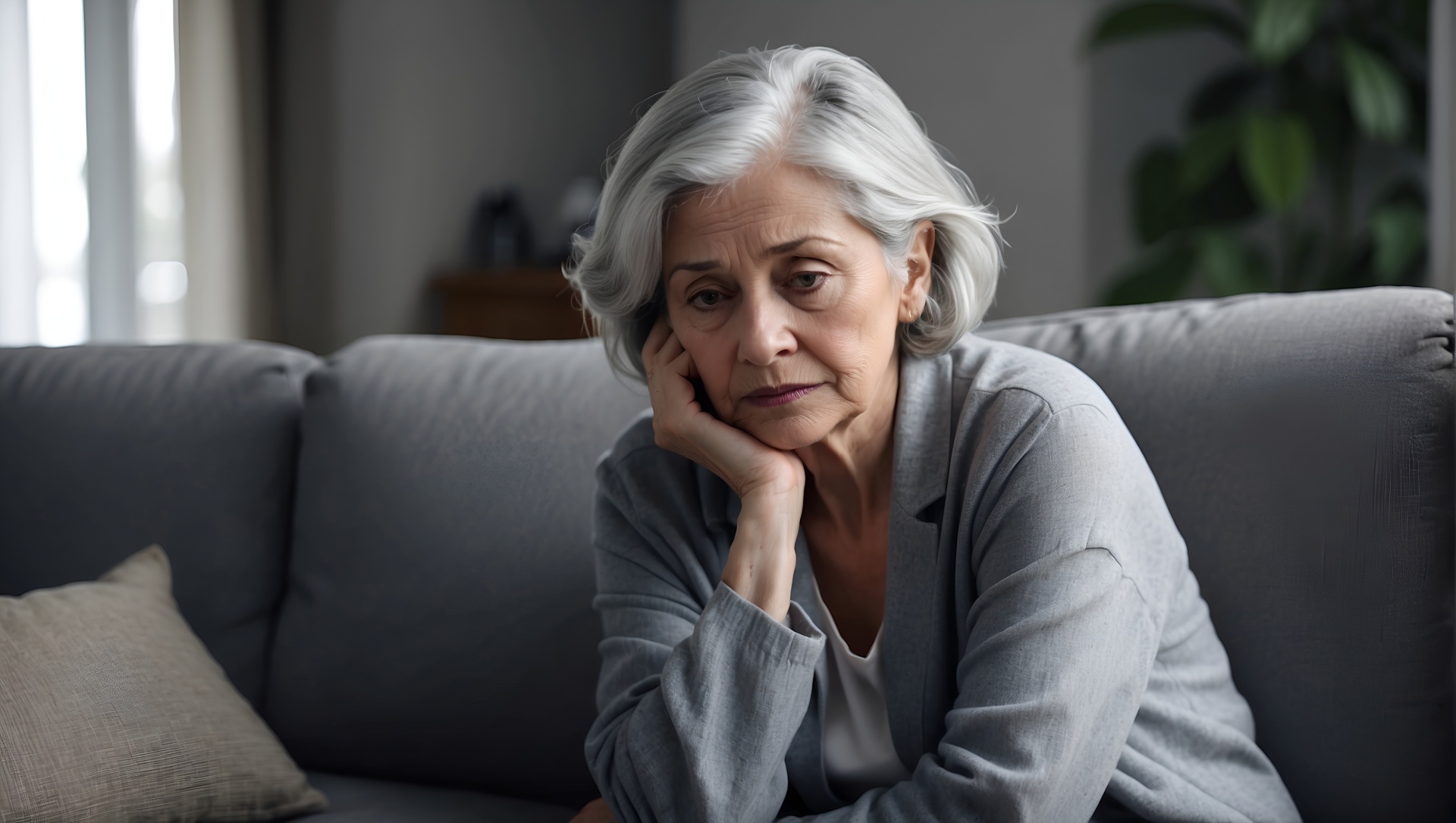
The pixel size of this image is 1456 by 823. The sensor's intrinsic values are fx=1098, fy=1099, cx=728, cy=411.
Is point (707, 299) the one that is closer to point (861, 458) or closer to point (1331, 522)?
point (861, 458)

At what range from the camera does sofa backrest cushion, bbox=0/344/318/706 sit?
1.55 m

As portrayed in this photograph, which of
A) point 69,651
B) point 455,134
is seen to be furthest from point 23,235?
point 69,651

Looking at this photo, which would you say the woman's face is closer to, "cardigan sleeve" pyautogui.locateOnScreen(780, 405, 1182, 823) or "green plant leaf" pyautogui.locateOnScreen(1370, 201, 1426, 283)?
"cardigan sleeve" pyautogui.locateOnScreen(780, 405, 1182, 823)

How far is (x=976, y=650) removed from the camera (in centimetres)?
95

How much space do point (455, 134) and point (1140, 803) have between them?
3723 mm

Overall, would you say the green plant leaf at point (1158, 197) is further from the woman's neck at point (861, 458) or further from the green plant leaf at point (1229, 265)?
the woman's neck at point (861, 458)

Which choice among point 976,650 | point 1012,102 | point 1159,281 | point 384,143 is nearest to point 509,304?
point 384,143

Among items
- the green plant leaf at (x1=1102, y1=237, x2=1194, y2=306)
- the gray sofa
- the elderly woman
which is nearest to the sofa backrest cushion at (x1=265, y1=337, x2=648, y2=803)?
the gray sofa

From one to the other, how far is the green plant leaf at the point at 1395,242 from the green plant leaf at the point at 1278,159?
247 millimetres

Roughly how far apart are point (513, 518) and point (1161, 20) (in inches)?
100

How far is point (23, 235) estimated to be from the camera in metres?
3.05

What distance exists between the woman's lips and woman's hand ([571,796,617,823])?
0.44 metres

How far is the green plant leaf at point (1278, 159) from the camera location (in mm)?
2785

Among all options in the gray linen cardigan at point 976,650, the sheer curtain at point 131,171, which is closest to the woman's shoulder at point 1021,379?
the gray linen cardigan at point 976,650
